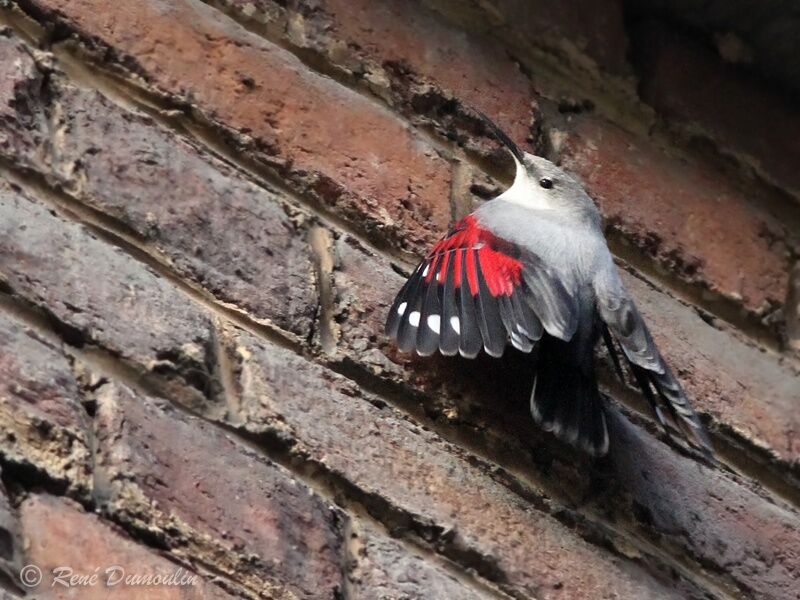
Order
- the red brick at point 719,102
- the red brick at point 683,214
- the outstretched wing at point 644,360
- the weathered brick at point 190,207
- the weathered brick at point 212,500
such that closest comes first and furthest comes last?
the weathered brick at point 212,500 < the weathered brick at point 190,207 < the outstretched wing at point 644,360 < the red brick at point 683,214 < the red brick at point 719,102

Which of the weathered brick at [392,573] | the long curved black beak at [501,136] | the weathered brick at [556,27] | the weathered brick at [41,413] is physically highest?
the weathered brick at [556,27]

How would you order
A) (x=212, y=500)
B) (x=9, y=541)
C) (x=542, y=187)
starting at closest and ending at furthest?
(x=9, y=541)
(x=212, y=500)
(x=542, y=187)

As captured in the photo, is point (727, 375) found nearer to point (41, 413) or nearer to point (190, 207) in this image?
point (190, 207)

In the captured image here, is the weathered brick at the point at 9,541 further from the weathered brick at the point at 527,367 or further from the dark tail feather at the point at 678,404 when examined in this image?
the dark tail feather at the point at 678,404

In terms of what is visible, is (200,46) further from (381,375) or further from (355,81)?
(381,375)

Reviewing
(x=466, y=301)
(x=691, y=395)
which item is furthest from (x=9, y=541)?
(x=691, y=395)

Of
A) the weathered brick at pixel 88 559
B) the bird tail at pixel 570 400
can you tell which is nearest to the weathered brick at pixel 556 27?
the bird tail at pixel 570 400
